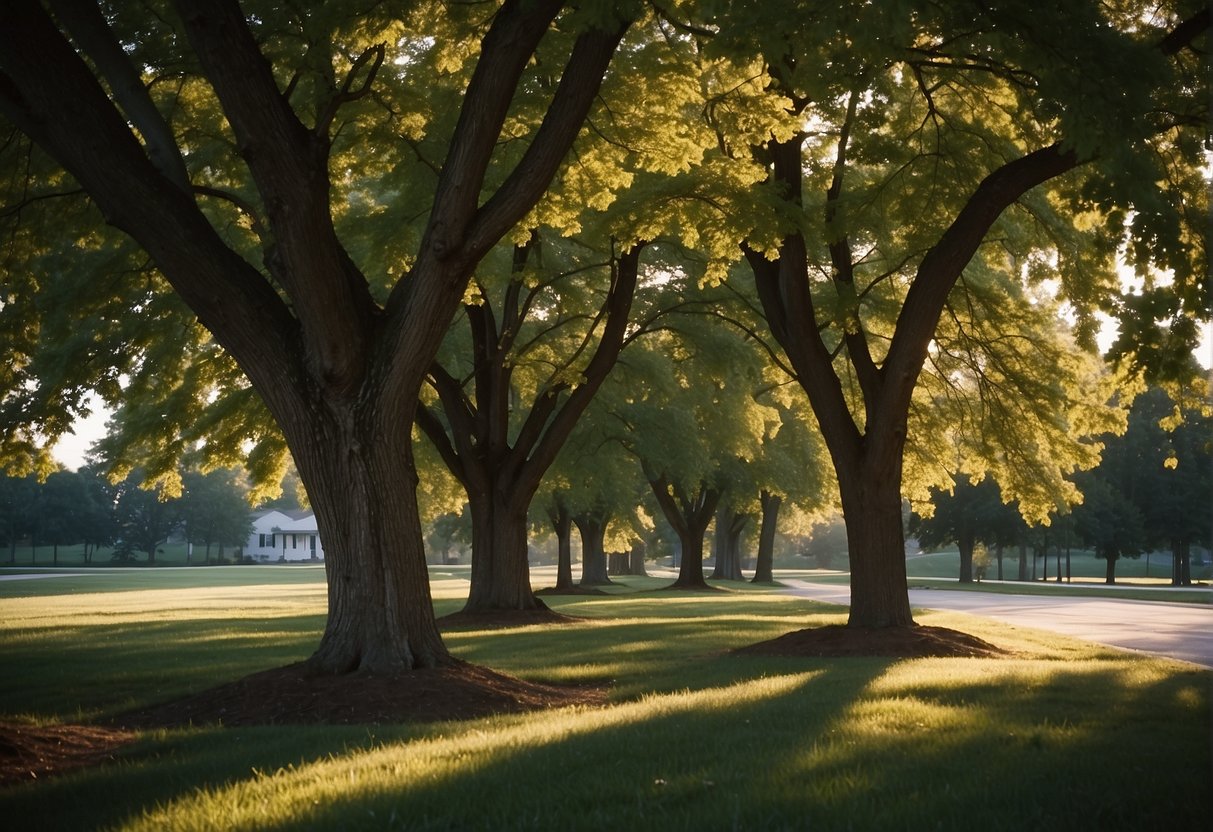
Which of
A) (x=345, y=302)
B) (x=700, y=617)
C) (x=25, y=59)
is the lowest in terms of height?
(x=700, y=617)

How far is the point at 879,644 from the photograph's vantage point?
Result: 1409 centimetres

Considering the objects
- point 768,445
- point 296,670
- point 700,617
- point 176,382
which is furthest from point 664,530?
point 296,670

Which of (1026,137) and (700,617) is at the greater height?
(1026,137)

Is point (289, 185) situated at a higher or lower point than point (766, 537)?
higher

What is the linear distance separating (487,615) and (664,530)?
56382 millimetres

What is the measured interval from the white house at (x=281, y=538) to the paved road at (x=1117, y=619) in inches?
4022

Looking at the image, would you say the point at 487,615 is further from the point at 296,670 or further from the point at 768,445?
the point at 768,445

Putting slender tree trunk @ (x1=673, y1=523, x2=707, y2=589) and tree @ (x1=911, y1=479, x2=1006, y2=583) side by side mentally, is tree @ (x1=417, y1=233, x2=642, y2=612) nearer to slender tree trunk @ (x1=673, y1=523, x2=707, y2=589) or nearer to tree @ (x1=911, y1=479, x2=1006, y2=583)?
slender tree trunk @ (x1=673, y1=523, x2=707, y2=589)

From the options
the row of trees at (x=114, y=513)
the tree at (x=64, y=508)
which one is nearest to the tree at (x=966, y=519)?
the row of trees at (x=114, y=513)

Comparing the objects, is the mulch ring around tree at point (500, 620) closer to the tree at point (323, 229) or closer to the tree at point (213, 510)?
the tree at point (323, 229)

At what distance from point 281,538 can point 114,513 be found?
34.2 metres

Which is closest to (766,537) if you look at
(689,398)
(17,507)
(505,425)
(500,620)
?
(689,398)

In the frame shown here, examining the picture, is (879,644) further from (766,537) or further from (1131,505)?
(1131,505)

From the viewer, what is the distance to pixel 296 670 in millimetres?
10141
